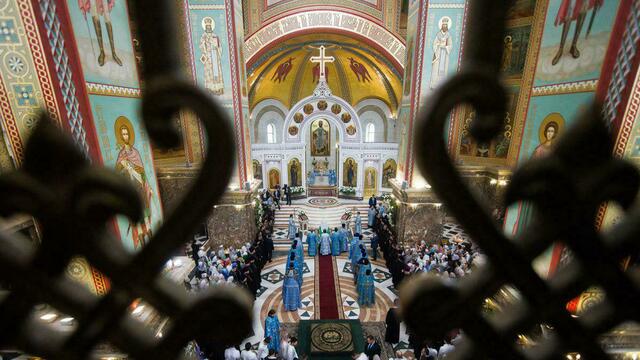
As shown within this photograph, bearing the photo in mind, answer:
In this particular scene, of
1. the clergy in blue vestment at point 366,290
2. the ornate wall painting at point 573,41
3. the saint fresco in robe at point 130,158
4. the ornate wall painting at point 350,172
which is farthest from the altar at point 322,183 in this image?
the ornate wall painting at point 573,41

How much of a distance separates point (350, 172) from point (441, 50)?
11536 mm

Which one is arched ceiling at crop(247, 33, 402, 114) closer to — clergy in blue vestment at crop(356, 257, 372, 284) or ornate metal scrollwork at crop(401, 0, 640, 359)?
clergy in blue vestment at crop(356, 257, 372, 284)

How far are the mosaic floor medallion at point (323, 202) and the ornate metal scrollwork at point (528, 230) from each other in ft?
62.9

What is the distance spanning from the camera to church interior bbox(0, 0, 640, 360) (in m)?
0.66

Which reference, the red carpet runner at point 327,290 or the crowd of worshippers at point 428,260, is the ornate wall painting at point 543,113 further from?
the red carpet runner at point 327,290

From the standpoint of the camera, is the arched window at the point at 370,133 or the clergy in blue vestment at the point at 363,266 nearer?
the clergy in blue vestment at the point at 363,266

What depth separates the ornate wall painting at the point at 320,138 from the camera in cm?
2533

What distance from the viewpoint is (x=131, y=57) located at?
5309 mm

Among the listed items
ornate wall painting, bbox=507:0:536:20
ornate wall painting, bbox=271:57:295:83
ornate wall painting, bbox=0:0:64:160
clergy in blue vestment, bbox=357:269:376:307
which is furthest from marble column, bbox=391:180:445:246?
ornate wall painting, bbox=271:57:295:83

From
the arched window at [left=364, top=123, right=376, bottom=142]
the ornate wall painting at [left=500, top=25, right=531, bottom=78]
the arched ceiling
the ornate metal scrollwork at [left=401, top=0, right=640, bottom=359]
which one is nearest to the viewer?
the ornate metal scrollwork at [left=401, top=0, right=640, bottom=359]

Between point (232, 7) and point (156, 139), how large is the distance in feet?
38.9

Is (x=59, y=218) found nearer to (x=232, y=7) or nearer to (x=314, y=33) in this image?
(x=232, y=7)

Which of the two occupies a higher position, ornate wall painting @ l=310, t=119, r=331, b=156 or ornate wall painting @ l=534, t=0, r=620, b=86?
ornate wall painting @ l=534, t=0, r=620, b=86

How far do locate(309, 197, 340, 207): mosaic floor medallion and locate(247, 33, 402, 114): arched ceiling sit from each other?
8.56m
